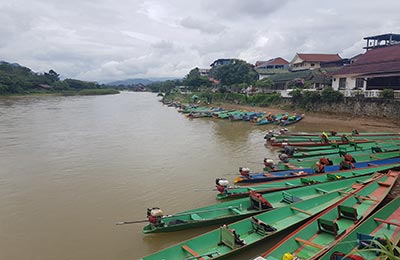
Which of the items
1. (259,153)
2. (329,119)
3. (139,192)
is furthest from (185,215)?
(329,119)

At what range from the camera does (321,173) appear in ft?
40.7

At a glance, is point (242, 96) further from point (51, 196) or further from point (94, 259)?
point (94, 259)

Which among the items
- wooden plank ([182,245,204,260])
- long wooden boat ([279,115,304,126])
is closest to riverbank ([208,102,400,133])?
long wooden boat ([279,115,304,126])

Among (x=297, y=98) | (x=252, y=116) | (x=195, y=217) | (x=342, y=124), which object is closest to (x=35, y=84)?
(x=252, y=116)

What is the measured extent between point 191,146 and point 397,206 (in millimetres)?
14860

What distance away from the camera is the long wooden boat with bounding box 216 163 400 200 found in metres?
11.0

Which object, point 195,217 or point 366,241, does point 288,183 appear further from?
point 366,241

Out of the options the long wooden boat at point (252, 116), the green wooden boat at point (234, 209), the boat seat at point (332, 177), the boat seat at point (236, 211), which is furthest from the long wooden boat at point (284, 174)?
the long wooden boat at point (252, 116)

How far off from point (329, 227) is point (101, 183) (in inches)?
396

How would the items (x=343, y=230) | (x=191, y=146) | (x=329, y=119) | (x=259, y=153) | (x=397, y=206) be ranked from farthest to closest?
(x=329, y=119), (x=191, y=146), (x=259, y=153), (x=397, y=206), (x=343, y=230)

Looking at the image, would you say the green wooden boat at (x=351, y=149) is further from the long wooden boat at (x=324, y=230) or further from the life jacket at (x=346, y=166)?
the long wooden boat at (x=324, y=230)

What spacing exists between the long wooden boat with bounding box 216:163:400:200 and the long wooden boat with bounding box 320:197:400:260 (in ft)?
10.7

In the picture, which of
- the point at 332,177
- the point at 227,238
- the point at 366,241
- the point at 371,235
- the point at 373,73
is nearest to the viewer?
the point at 366,241

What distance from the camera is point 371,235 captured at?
281 inches
